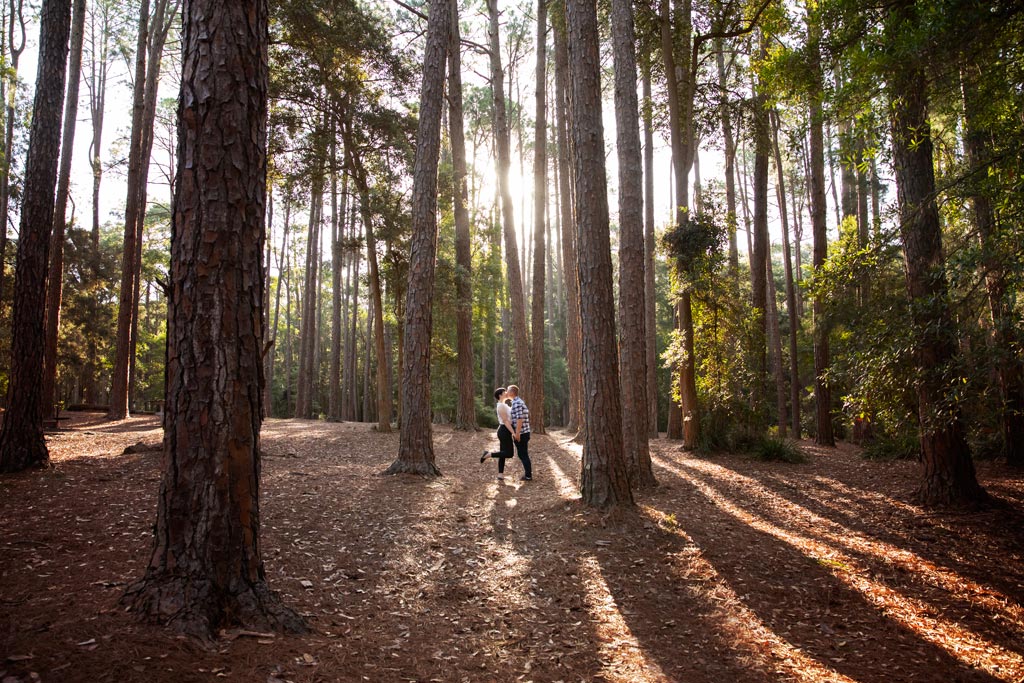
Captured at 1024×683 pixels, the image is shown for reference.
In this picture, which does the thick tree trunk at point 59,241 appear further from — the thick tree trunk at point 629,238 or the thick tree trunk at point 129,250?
the thick tree trunk at point 629,238

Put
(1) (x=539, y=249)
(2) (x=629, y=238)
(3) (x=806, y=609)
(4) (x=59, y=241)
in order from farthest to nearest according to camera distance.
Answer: (1) (x=539, y=249), (4) (x=59, y=241), (2) (x=629, y=238), (3) (x=806, y=609)

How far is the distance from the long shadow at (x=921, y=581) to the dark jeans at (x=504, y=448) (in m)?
4.13

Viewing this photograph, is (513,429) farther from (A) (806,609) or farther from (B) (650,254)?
(B) (650,254)

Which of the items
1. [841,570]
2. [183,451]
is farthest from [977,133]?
[183,451]

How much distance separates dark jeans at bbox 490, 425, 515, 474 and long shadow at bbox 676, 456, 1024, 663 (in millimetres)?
4131

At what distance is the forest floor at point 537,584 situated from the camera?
3.33 meters

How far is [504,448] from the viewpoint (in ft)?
A: 33.3

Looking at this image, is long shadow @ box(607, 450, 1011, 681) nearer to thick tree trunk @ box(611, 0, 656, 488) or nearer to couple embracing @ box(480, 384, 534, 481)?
thick tree trunk @ box(611, 0, 656, 488)

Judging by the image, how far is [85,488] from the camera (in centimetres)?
681

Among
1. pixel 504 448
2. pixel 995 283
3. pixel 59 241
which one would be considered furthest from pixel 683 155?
pixel 59 241

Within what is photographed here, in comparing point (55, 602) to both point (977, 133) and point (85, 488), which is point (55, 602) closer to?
point (85, 488)

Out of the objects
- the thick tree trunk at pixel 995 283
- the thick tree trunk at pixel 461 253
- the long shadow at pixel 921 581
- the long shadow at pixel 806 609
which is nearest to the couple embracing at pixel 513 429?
the long shadow at pixel 806 609

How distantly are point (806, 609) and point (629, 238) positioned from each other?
5461 millimetres

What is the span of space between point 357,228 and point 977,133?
58.3 ft
